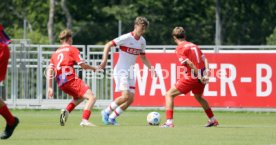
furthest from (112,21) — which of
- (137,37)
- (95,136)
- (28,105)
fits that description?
(95,136)

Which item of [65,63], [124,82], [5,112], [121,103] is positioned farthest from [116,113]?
[5,112]

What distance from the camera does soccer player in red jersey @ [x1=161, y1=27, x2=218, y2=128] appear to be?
19469 mm

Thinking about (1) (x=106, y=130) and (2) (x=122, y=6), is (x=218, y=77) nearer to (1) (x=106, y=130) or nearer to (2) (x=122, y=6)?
(1) (x=106, y=130)

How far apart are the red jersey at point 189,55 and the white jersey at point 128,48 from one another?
3.23ft

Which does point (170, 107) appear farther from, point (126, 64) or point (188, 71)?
point (126, 64)

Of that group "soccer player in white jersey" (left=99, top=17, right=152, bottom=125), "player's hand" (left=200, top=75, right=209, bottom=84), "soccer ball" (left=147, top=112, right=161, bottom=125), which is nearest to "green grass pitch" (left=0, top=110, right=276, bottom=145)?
"soccer ball" (left=147, top=112, right=161, bottom=125)

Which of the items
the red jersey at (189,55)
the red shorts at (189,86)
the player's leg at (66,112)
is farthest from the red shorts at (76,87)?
the red jersey at (189,55)

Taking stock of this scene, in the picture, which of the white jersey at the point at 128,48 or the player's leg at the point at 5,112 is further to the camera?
the white jersey at the point at 128,48

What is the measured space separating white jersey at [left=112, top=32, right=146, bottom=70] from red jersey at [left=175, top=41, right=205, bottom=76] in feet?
3.23

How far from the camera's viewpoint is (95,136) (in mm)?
16656

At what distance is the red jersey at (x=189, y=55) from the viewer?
64.1 ft

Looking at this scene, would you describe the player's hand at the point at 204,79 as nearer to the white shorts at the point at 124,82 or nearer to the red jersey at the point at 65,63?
the white shorts at the point at 124,82

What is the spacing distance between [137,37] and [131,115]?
205 inches

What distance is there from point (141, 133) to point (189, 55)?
270 cm
